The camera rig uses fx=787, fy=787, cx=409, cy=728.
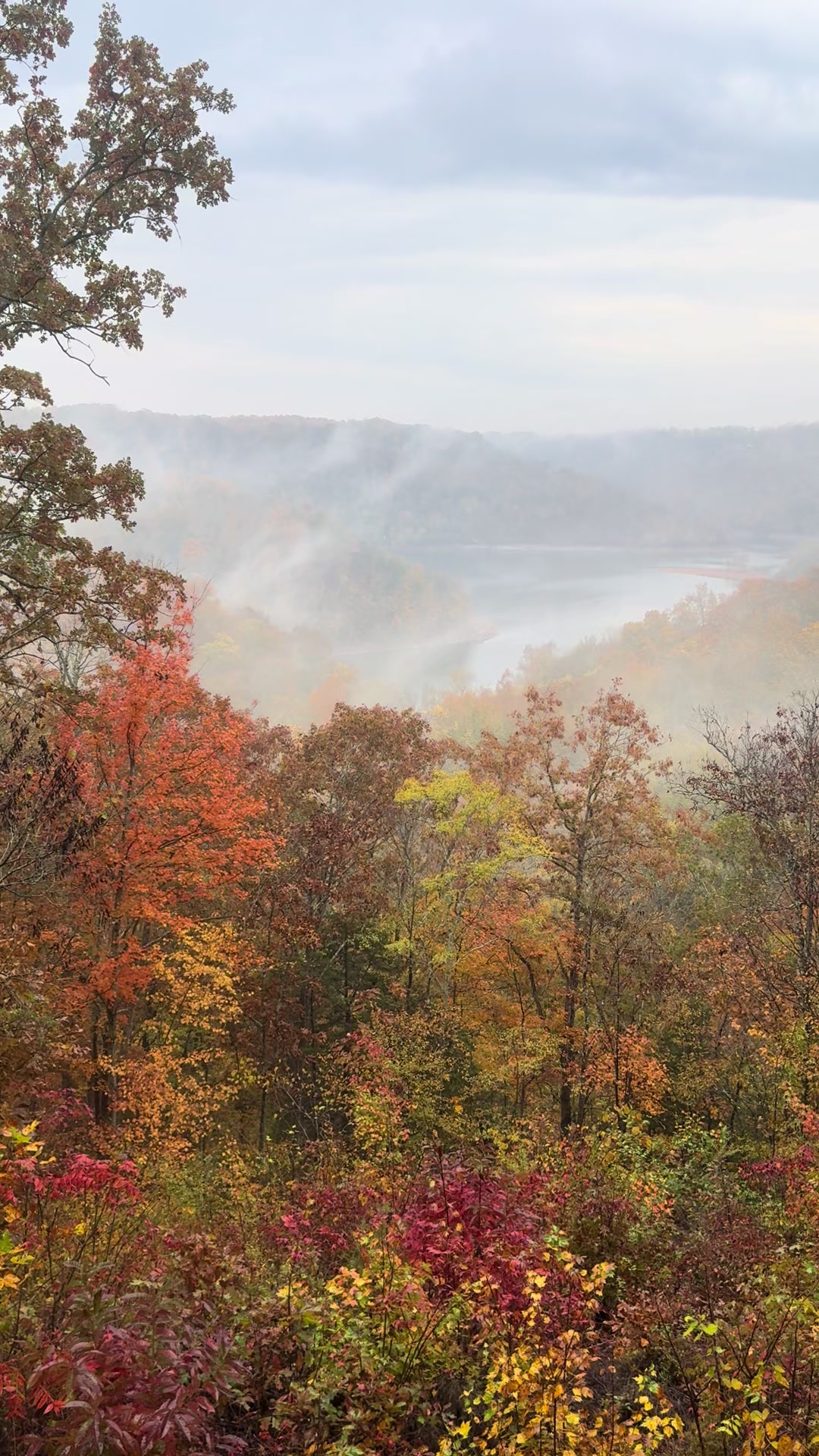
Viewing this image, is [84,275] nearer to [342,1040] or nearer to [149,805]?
[149,805]

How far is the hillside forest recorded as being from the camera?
455cm

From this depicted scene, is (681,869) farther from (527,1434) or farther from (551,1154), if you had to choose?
(527,1434)

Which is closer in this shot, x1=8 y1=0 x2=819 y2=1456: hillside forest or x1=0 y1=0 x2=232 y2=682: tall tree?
x1=8 y1=0 x2=819 y2=1456: hillside forest

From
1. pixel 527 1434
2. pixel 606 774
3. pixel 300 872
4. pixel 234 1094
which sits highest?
pixel 606 774

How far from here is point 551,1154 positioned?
9500 millimetres

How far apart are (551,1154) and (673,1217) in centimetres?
152

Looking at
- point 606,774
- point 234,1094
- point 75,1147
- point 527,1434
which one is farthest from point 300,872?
point 527,1434

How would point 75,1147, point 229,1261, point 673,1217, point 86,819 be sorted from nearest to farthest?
point 229,1261, point 673,1217, point 86,819, point 75,1147

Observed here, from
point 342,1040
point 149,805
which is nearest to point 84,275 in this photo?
point 149,805

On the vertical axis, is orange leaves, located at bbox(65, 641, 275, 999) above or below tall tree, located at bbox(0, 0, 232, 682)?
below

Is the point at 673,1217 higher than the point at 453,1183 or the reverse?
the reverse

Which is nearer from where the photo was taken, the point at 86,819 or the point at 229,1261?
the point at 229,1261

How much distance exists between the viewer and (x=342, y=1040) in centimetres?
1758

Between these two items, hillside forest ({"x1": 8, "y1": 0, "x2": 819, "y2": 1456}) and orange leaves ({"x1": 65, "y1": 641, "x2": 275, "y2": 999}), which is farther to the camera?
orange leaves ({"x1": 65, "y1": 641, "x2": 275, "y2": 999})
